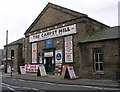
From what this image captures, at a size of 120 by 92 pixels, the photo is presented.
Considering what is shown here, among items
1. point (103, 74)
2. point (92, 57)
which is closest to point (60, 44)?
point (92, 57)

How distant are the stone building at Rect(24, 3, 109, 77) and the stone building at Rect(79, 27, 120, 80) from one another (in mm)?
1076

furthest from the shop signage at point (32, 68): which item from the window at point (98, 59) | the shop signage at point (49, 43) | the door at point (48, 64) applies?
the window at point (98, 59)

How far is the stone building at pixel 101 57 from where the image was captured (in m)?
21.6

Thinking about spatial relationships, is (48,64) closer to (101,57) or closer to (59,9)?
(59,9)

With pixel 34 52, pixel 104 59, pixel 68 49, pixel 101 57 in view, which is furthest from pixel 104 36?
pixel 34 52

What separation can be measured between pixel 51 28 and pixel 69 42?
15.1ft

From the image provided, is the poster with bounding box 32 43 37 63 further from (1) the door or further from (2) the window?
(2) the window

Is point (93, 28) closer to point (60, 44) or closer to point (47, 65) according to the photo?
point (60, 44)

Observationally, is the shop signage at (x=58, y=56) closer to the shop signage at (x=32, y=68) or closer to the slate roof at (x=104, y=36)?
the shop signage at (x=32, y=68)

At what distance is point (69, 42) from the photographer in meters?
28.7

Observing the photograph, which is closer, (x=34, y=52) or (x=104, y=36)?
(x=104, y=36)

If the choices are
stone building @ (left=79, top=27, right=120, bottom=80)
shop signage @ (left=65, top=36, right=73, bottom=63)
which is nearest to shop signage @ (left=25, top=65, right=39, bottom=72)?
shop signage @ (left=65, top=36, right=73, bottom=63)

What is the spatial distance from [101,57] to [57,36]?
359 inches

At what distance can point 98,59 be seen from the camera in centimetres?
2361
